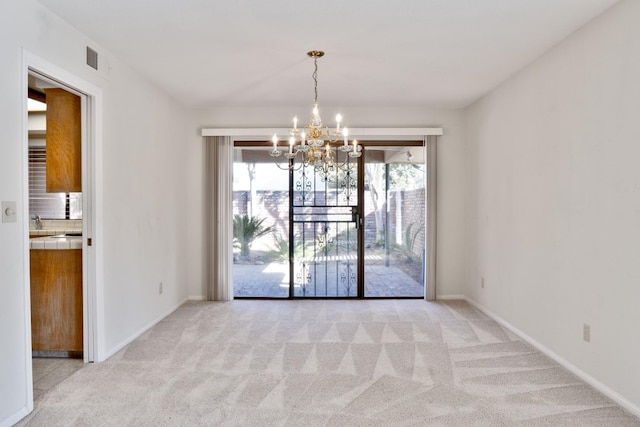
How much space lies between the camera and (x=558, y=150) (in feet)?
10.3

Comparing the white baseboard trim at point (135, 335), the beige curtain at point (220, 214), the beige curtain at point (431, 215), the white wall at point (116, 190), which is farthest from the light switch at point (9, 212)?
the beige curtain at point (431, 215)

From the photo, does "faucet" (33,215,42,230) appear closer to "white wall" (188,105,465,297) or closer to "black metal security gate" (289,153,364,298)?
"white wall" (188,105,465,297)

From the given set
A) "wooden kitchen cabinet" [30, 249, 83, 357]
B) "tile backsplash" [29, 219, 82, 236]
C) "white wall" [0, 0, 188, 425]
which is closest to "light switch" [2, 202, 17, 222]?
"white wall" [0, 0, 188, 425]

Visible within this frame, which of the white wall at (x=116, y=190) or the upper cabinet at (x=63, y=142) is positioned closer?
the white wall at (x=116, y=190)

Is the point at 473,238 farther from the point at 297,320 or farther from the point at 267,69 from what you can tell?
the point at 267,69

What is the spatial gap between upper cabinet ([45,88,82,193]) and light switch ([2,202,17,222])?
3.30ft

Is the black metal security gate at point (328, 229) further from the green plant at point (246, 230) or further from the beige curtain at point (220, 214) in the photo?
the beige curtain at point (220, 214)

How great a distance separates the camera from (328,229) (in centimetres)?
522

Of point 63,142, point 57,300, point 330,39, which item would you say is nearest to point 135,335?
point 57,300

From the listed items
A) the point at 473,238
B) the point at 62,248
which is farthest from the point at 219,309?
the point at 473,238

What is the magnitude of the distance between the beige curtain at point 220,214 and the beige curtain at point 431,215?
249 cm

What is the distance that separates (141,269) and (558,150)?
12.4ft

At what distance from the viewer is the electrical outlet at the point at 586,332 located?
2.77m

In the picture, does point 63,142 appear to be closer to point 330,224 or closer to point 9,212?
point 9,212
